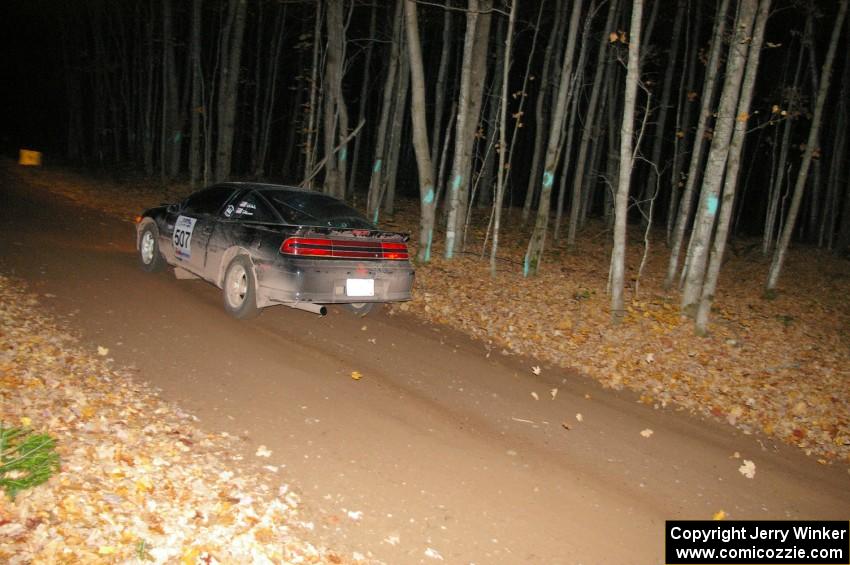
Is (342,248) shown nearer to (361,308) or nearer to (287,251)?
(287,251)

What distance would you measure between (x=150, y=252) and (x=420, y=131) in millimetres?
5599

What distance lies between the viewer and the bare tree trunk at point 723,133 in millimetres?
8297

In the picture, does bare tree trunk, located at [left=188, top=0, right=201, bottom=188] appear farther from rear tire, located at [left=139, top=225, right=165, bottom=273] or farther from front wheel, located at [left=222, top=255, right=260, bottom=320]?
front wheel, located at [left=222, top=255, right=260, bottom=320]

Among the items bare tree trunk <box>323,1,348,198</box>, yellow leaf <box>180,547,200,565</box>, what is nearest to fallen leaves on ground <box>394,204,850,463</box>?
bare tree trunk <box>323,1,348,198</box>

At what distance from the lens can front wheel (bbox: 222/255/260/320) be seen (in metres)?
7.02

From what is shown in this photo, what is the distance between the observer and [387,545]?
330 cm

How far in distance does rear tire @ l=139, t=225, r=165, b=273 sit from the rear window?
2897 millimetres

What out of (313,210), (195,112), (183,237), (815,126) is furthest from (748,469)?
(195,112)

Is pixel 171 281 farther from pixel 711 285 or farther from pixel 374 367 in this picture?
pixel 711 285

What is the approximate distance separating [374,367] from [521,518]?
284cm

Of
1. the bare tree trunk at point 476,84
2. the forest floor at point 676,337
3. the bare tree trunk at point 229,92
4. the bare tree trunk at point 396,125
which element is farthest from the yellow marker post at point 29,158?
the bare tree trunk at point 476,84

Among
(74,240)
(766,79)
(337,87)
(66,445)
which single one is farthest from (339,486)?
(766,79)

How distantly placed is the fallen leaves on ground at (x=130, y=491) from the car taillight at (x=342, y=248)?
91.9 inches

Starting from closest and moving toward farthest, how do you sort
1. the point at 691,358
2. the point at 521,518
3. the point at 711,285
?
the point at 521,518, the point at 691,358, the point at 711,285
